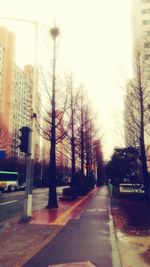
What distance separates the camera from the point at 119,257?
607cm

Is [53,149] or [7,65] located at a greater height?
[7,65]

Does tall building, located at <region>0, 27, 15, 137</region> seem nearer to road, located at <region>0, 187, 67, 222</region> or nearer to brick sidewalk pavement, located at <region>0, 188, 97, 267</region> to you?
road, located at <region>0, 187, 67, 222</region>

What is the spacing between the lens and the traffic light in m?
10.9

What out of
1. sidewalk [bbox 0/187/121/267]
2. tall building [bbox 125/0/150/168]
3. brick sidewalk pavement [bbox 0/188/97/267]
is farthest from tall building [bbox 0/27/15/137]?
sidewalk [bbox 0/187/121/267]

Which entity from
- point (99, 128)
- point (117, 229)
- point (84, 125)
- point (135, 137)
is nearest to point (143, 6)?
point (99, 128)

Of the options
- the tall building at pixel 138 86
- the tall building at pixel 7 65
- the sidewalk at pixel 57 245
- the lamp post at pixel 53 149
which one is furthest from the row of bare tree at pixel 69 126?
the tall building at pixel 7 65

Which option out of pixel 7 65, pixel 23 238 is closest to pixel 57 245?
pixel 23 238

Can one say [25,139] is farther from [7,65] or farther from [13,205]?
[7,65]

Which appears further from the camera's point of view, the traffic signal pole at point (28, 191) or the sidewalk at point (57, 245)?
the traffic signal pole at point (28, 191)

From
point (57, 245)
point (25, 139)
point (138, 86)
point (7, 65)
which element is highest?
point (7, 65)

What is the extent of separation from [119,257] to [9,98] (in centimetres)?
8200

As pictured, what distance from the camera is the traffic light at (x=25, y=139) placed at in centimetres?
1095

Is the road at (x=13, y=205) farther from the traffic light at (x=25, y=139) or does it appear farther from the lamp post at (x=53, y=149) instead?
the traffic light at (x=25, y=139)

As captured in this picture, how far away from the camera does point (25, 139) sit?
36.1 feet
